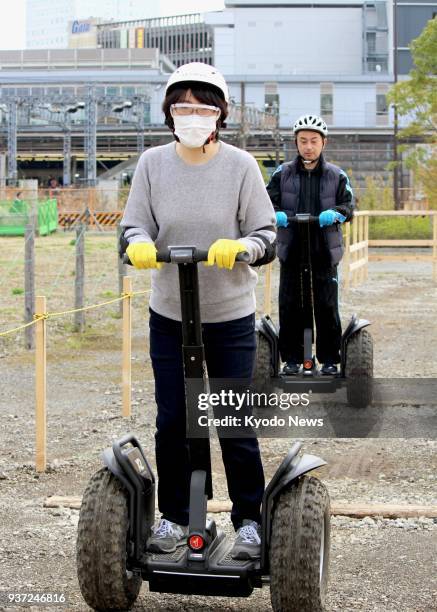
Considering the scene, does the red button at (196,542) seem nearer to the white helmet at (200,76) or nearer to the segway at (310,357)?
the white helmet at (200,76)

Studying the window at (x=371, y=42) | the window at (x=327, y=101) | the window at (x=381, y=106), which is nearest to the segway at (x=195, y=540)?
the window at (x=381, y=106)

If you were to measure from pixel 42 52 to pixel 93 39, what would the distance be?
4475cm

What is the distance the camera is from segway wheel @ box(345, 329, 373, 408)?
816 cm

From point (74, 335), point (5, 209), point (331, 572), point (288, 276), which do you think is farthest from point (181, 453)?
point (5, 209)

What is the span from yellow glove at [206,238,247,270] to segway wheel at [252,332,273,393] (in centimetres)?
452

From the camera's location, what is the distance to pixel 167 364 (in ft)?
13.8

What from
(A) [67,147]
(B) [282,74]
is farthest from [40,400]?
(B) [282,74]

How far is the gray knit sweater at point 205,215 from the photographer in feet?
13.6

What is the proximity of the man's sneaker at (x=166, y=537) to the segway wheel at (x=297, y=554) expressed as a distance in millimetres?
368

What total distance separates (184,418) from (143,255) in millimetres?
640

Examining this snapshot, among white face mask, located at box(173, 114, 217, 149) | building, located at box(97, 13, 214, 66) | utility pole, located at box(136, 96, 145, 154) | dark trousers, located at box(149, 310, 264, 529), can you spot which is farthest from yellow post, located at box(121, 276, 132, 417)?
building, located at box(97, 13, 214, 66)

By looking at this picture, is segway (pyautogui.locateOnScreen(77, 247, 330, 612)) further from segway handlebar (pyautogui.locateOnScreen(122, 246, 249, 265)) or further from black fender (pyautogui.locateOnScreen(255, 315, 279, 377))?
black fender (pyautogui.locateOnScreen(255, 315, 279, 377))

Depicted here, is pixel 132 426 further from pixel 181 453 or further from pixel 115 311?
pixel 115 311

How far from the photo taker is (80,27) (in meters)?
154
